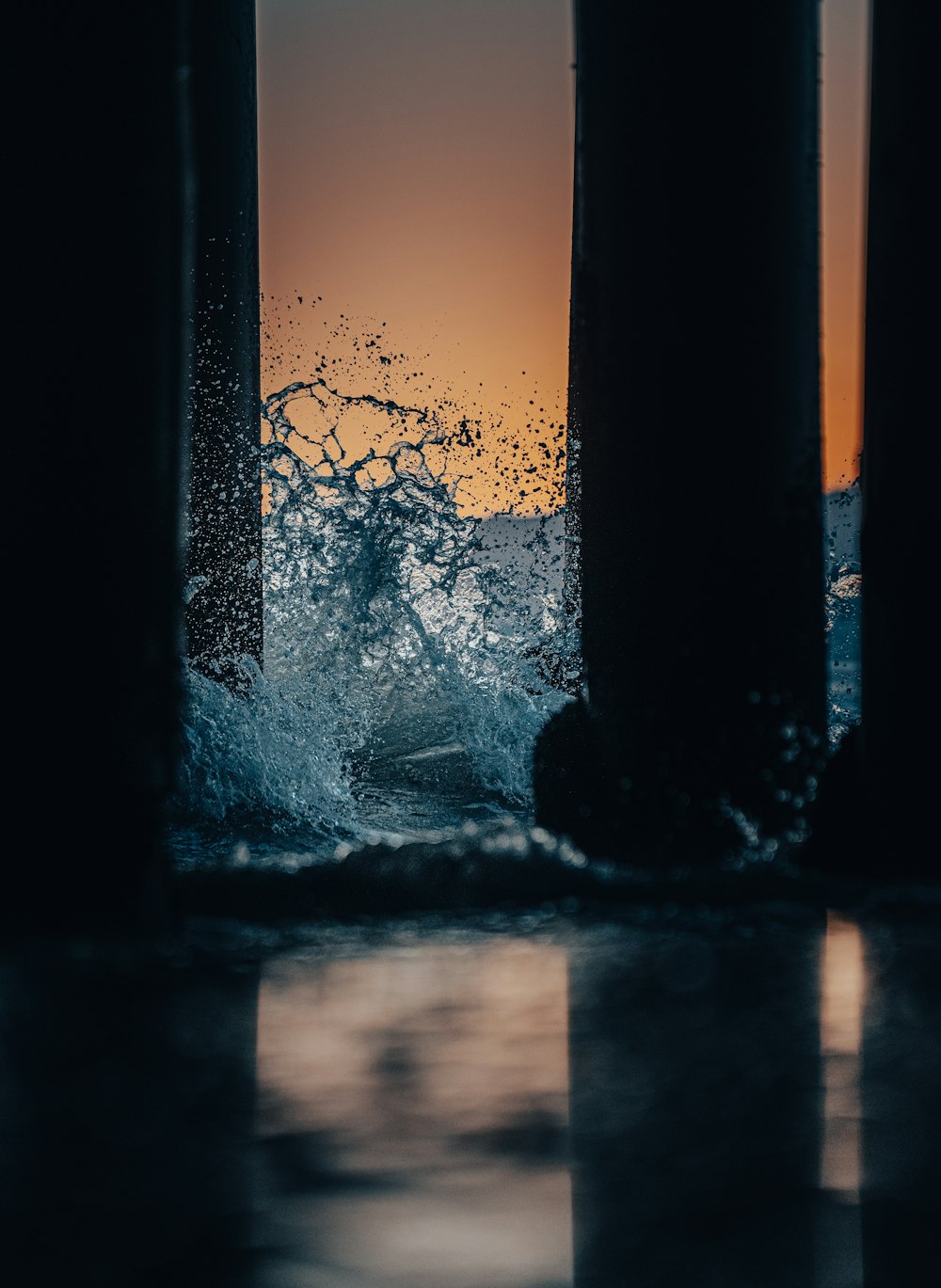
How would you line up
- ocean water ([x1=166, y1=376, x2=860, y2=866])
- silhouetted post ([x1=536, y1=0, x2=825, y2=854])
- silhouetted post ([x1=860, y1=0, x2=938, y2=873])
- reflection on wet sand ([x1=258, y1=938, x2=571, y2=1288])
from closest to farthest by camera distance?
reflection on wet sand ([x1=258, y1=938, x2=571, y2=1288]), silhouetted post ([x1=860, y1=0, x2=938, y2=873]), silhouetted post ([x1=536, y1=0, x2=825, y2=854]), ocean water ([x1=166, y1=376, x2=860, y2=866])

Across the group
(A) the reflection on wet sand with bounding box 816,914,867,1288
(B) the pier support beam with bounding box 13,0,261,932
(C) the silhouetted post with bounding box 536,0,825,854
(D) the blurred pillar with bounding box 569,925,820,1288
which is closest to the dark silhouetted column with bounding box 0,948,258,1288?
(D) the blurred pillar with bounding box 569,925,820,1288

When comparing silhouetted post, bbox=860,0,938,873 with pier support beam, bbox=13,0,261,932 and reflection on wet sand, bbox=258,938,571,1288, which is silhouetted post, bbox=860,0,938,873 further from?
pier support beam, bbox=13,0,261,932

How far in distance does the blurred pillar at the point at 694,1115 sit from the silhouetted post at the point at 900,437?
1672 mm

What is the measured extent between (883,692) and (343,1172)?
400 centimetres

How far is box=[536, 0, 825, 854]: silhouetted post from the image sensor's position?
6438 mm

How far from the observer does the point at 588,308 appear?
6.92m

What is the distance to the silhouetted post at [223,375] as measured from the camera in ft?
35.4

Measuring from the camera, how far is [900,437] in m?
5.95

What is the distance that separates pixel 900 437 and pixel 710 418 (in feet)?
2.70

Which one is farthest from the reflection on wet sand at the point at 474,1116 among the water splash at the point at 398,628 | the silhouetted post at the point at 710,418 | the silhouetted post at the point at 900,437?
the water splash at the point at 398,628

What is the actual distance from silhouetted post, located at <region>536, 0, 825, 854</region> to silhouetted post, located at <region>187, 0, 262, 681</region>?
4.59 m

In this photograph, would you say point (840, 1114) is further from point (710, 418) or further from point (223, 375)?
point (223, 375)

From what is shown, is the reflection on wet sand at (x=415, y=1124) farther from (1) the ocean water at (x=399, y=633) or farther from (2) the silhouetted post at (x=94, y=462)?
(1) the ocean water at (x=399, y=633)

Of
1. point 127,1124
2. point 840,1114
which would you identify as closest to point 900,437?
point 840,1114
